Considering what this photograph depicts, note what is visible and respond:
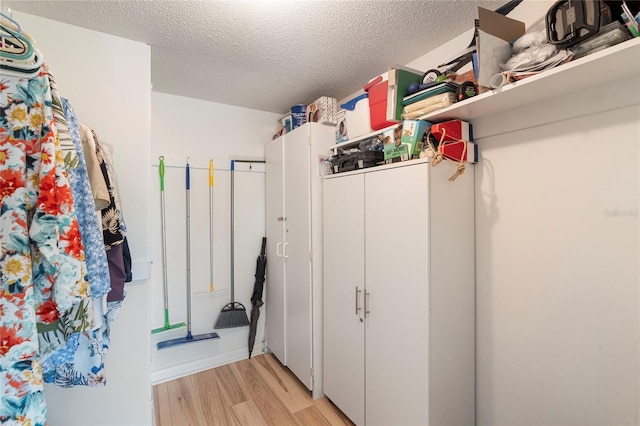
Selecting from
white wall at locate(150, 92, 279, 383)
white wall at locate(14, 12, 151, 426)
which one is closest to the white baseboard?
white wall at locate(150, 92, 279, 383)

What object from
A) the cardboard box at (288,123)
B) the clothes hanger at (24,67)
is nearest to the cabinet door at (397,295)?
the cardboard box at (288,123)

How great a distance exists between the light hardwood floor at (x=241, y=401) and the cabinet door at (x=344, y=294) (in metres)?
0.19

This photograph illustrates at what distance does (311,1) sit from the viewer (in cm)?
137

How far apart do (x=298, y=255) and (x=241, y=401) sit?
118 cm

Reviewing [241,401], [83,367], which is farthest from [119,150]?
[241,401]

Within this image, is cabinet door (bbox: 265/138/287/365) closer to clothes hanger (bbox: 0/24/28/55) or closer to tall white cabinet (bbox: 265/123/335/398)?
tall white cabinet (bbox: 265/123/335/398)

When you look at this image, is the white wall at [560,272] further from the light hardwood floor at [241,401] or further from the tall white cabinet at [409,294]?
the light hardwood floor at [241,401]

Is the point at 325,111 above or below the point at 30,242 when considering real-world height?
above

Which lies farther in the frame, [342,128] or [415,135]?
[342,128]

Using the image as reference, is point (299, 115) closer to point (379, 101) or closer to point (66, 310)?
point (379, 101)

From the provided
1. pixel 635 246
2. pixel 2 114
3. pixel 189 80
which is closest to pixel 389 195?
pixel 635 246

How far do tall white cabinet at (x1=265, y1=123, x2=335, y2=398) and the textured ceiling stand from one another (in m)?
0.48

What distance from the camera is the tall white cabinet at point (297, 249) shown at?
2158 mm

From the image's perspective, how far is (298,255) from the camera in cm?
231
